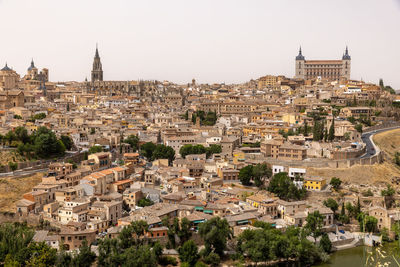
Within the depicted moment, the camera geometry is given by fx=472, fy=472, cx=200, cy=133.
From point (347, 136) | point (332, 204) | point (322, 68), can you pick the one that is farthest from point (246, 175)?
point (322, 68)

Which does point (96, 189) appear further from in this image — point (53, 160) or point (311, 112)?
point (311, 112)

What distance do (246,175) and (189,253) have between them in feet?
21.8

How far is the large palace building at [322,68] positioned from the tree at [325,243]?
41154 mm

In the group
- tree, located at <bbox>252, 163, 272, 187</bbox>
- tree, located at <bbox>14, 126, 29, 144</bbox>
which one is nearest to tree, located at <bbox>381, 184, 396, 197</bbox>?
tree, located at <bbox>252, 163, 272, 187</bbox>

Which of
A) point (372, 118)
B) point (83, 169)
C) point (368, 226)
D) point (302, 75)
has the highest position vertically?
point (302, 75)

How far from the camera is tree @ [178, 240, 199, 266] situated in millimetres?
13570

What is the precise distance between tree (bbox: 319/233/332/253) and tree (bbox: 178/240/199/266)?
4044 mm

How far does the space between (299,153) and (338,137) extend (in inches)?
181

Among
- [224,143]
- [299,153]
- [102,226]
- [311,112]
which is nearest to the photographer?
[102,226]

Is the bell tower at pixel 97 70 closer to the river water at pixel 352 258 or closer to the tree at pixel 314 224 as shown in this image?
the tree at pixel 314 224

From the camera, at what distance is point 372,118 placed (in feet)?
102

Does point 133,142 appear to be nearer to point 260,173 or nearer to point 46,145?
point 46,145

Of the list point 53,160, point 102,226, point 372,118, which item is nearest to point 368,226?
point 102,226

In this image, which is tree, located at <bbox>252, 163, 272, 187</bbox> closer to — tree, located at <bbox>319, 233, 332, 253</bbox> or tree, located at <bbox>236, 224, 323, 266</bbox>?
tree, located at <bbox>319, 233, 332, 253</bbox>
